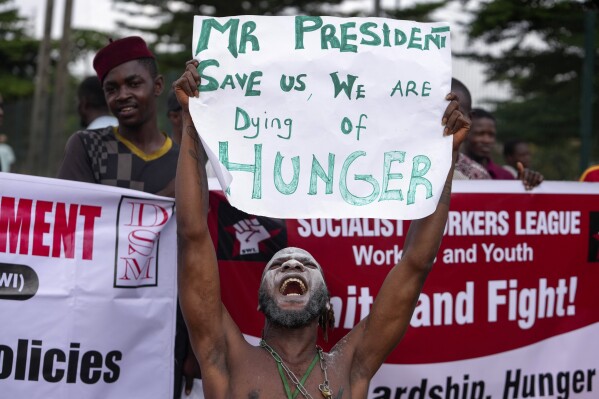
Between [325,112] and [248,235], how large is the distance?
1.04 m

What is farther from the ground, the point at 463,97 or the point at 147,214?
the point at 463,97

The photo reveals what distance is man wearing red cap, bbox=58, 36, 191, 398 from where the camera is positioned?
14.3 ft

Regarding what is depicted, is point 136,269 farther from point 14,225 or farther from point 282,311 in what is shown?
point 282,311

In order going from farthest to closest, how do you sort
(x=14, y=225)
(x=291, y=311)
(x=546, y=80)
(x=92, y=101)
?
(x=546, y=80)
(x=92, y=101)
(x=14, y=225)
(x=291, y=311)

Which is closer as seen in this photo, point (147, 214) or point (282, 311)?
point (282, 311)

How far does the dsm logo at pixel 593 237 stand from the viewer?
16.7 ft

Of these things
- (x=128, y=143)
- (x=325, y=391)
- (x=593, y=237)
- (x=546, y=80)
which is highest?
(x=546, y=80)

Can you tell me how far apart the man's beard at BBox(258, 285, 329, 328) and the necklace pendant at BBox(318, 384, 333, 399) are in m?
0.26

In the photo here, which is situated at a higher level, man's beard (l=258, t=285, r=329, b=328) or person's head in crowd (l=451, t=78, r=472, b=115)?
person's head in crowd (l=451, t=78, r=472, b=115)

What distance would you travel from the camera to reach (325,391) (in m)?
3.55

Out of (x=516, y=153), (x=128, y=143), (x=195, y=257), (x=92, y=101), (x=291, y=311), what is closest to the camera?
(x=195, y=257)

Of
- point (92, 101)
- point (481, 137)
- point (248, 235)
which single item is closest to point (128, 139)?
point (248, 235)

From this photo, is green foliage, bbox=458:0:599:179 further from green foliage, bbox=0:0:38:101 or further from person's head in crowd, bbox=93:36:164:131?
green foliage, bbox=0:0:38:101

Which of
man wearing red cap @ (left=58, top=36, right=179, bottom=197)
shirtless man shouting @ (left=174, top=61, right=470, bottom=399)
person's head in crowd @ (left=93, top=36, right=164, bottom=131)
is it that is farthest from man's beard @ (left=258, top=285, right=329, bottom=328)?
person's head in crowd @ (left=93, top=36, right=164, bottom=131)
